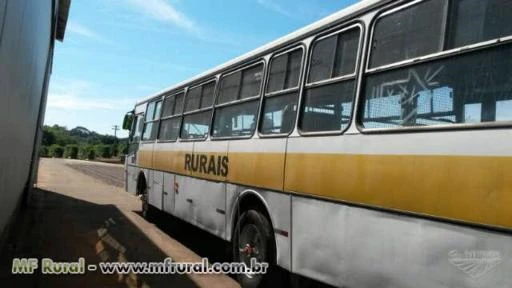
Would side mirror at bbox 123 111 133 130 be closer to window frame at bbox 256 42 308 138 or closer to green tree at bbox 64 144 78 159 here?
window frame at bbox 256 42 308 138

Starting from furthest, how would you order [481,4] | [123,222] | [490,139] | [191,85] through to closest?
[123,222], [191,85], [481,4], [490,139]

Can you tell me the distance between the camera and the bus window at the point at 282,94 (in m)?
5.86

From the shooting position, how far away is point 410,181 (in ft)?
13.1

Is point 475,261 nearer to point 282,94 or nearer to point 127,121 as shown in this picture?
point 282,94

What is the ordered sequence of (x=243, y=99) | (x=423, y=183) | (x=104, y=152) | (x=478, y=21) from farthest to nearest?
(x=104, y=152)
(x=243, y=99)
(x=423, y=183)
(x=478, y=21)

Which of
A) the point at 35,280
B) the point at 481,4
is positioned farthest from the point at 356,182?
the point at 35,280

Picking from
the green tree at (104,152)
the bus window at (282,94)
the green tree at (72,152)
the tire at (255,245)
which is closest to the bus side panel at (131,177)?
the tire at (255,245)

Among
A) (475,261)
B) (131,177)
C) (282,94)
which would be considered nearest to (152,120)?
(131,177)

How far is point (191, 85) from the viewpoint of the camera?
966 centimetres

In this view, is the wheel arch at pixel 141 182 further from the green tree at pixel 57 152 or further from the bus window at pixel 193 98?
the green tree at pixel 57 152

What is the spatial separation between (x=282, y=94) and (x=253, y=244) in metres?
1.77

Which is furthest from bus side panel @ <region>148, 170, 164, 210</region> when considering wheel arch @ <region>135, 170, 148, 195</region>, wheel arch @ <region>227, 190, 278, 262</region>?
wheel arch @ <region>227, 190, 278, 262</region>

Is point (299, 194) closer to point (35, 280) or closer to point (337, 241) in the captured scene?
point (337, 241)

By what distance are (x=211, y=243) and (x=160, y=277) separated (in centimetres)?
274
